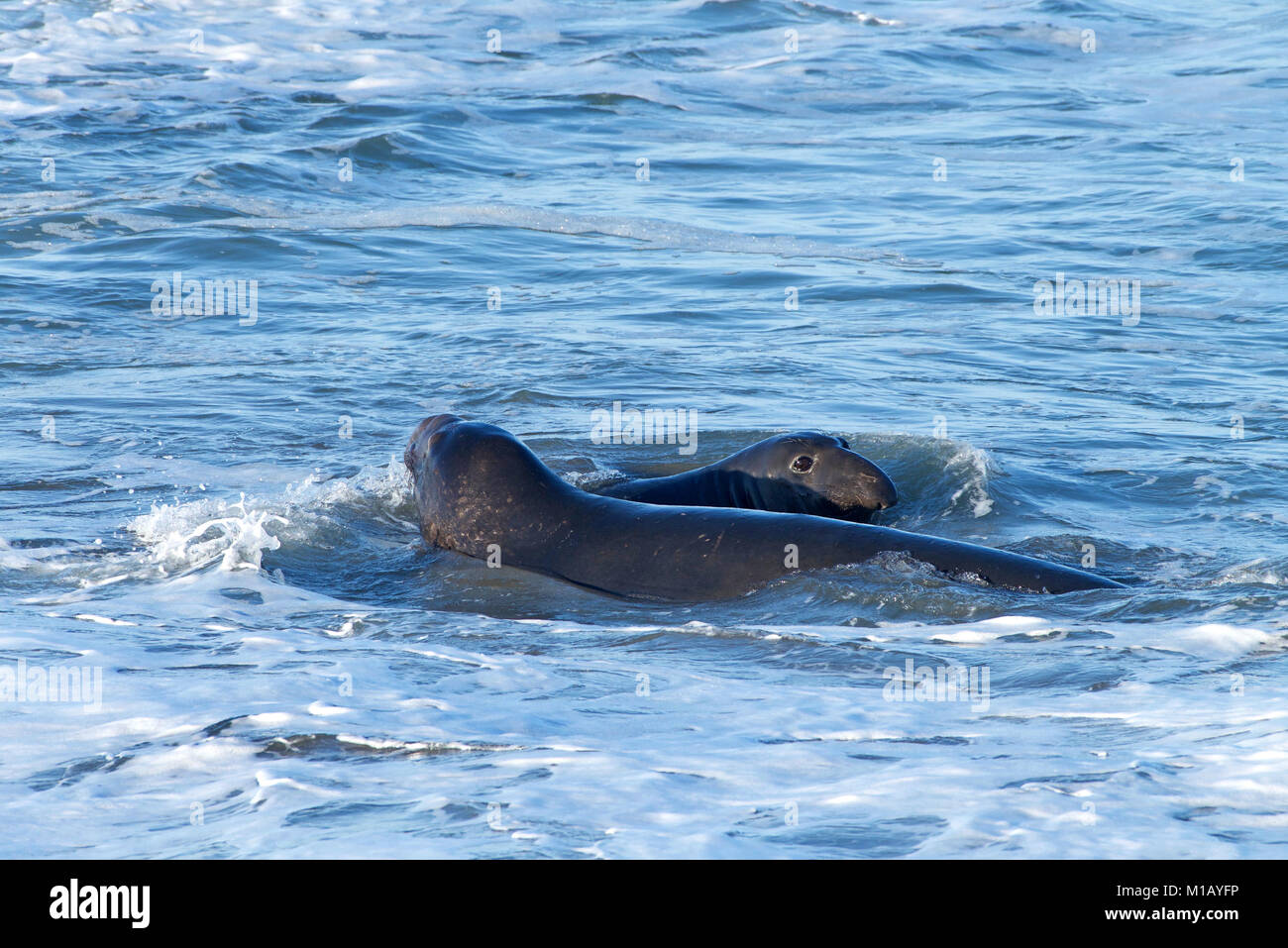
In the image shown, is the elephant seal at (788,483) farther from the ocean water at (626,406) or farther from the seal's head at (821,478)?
the ocean water at (626,406)

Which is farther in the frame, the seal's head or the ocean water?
the seal's head

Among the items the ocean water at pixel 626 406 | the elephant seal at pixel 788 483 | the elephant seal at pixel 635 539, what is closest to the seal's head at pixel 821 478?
the elephant seal at pixel 788 483

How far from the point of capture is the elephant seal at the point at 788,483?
275 inches

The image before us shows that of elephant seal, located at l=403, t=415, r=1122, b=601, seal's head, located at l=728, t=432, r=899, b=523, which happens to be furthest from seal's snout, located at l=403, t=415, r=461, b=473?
seal's head, located at l=728, t=432, r=899, b=523

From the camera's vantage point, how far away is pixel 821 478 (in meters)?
7.04

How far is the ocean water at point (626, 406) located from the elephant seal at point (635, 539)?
129 mm

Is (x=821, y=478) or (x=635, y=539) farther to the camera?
(x=821, y=478)

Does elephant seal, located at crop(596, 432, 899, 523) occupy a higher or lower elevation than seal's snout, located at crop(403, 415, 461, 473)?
lower

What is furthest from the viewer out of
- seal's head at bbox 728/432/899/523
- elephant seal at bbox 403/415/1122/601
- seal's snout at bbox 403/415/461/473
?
seal's head at bbox 728/432/899/523

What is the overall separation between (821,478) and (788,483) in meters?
0.17

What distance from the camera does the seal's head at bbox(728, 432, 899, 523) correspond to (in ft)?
22.9

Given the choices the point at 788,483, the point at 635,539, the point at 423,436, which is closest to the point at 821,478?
the point at 788,483

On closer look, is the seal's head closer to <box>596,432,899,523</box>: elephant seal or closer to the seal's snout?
<box>596,432,899,523</box>: elephant seal

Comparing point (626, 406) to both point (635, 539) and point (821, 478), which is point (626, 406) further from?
point (635, 539)
